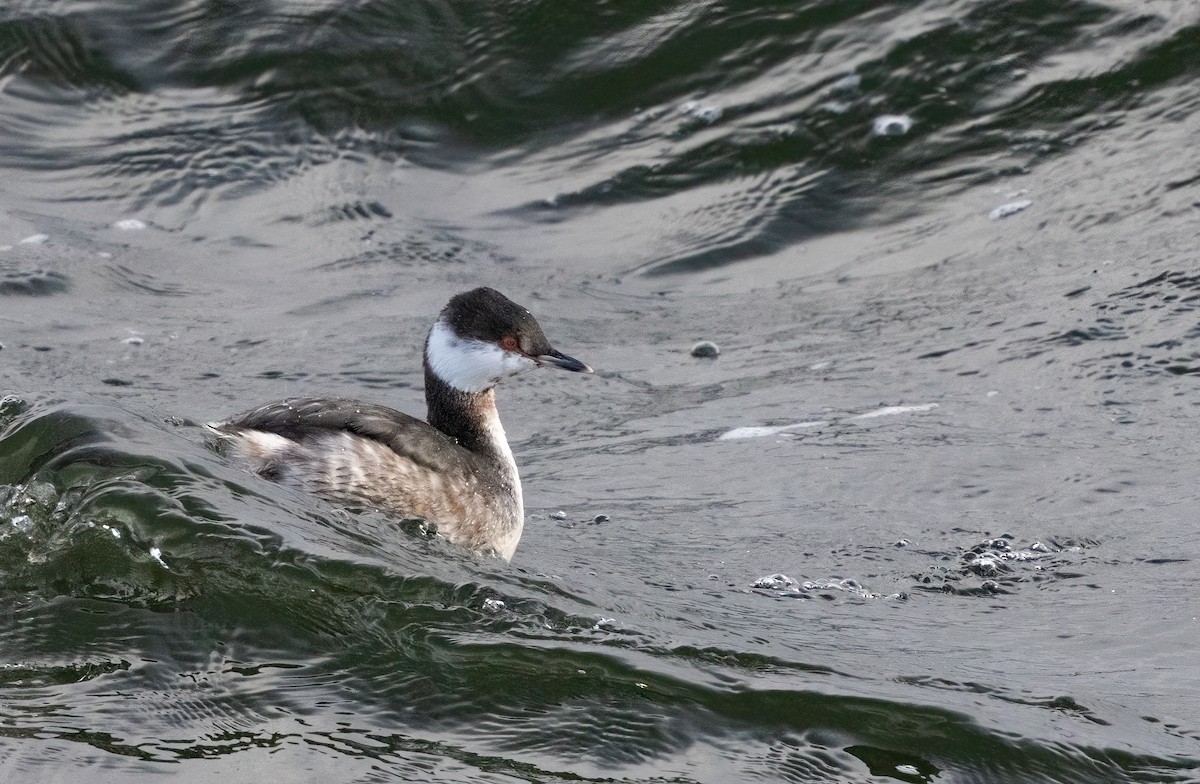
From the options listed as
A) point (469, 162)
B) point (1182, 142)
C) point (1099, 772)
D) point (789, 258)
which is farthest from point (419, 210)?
point (1099, 772)

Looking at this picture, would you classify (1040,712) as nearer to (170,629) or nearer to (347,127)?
(170,629)

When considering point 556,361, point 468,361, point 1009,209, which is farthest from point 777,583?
point 1009,209

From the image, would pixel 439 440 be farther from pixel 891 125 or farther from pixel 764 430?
pixel 891 125

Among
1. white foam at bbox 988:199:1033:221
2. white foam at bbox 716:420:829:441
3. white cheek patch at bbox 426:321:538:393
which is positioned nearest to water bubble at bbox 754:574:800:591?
white cheek patch at bbox 426:321:538:393

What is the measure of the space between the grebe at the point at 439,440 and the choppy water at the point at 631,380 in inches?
5.3

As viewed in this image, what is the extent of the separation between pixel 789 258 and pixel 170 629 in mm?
5367

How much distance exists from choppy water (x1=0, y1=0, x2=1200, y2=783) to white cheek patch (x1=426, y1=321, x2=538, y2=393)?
646 millimetres

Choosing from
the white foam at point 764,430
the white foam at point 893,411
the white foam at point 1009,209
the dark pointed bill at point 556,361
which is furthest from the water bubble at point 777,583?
the white foam at point 1009,209

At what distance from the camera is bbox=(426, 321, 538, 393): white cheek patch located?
19.8 feet

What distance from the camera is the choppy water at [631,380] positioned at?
406 cm

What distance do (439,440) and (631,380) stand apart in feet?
7.14

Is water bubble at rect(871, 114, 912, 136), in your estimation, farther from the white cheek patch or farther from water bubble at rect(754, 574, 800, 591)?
water bubble at rect(754, 574, 800, 591)

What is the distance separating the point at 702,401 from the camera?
750 centimetres

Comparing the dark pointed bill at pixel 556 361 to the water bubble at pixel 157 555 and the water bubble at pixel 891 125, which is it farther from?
the water bubble at pixel 891 125
